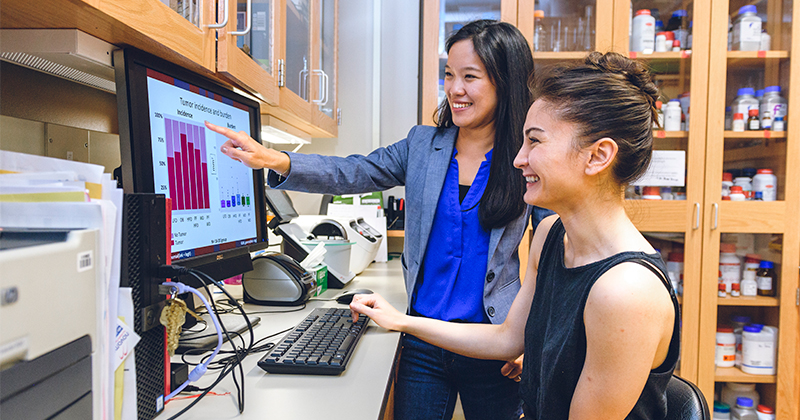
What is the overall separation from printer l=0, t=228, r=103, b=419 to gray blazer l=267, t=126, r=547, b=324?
68 centimetres


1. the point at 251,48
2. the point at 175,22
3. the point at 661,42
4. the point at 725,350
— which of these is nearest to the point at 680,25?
the point at 661,42

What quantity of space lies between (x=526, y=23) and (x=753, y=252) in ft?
5.00

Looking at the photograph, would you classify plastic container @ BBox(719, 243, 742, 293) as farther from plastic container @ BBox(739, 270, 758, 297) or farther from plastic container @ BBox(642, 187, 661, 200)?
plastic container @ BBox(642, 187, 661, 200)

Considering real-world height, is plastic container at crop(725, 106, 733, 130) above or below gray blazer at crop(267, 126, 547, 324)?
above

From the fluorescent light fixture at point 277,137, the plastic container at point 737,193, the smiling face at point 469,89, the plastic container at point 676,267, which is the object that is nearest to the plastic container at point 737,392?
the plastic container at point 676,267

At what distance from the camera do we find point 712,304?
2.26 m

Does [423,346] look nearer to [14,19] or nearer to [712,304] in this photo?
[14,19]

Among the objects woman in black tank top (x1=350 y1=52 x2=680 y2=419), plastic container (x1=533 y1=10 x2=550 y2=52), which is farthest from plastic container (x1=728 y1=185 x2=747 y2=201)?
woman in black tank top (x1=350 y1=52 x2=680 y2=419)

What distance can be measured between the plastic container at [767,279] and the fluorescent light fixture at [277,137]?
2.32m

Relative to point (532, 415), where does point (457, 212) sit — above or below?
above

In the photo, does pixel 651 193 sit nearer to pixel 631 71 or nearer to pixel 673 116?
pixel 673 116

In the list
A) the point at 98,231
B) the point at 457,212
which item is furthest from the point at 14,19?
the point at 457,212

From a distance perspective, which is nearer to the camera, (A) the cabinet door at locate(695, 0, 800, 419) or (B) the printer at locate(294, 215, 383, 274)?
(B) the printer at locate(294, 215, 383, 274)

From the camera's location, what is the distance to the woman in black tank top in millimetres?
730
